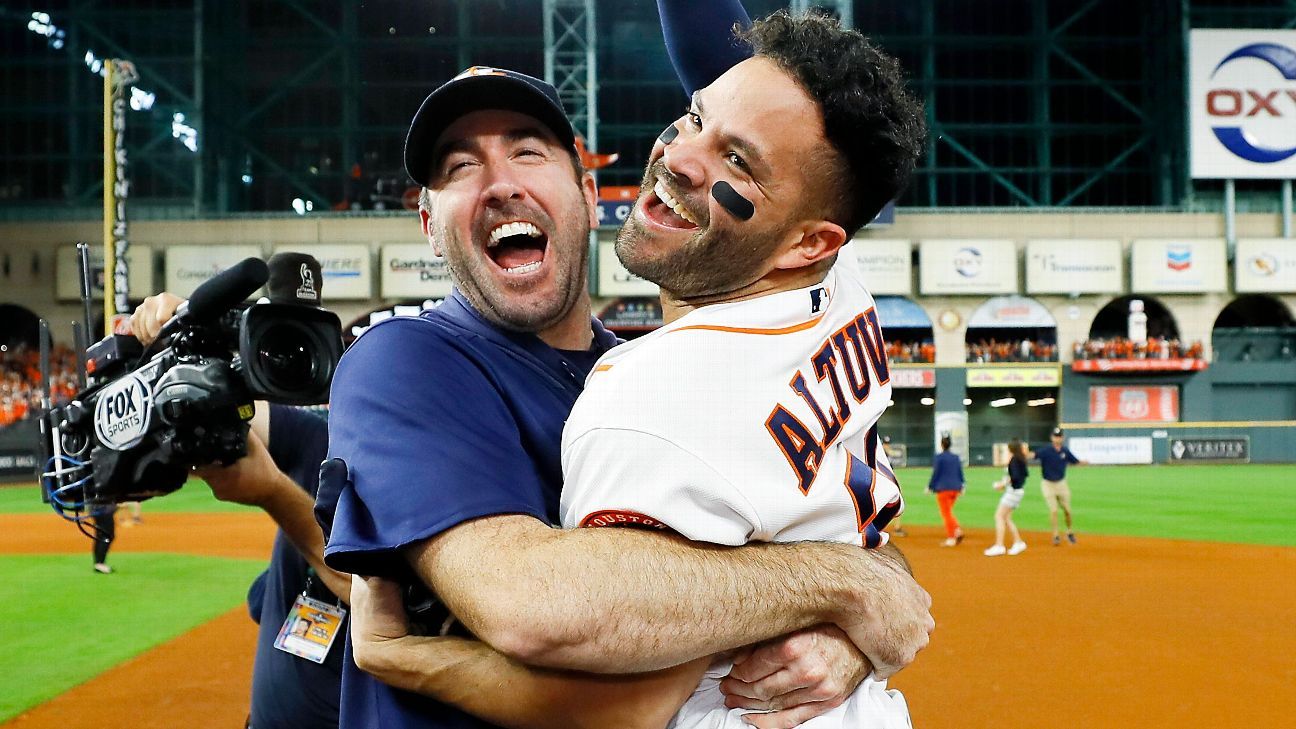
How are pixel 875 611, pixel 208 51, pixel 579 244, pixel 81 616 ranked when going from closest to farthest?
pixel 875 611
pixel 579 244
pixel 81 616
pixel 208 51

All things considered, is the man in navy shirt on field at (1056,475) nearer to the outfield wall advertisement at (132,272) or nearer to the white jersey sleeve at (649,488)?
the white jersey sleeve at (649,488)

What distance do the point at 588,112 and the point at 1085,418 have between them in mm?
23224

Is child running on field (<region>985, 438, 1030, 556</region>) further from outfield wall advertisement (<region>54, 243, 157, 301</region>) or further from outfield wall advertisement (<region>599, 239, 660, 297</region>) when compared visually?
outfield wall advertisement (<region>54, 243, 157, 301</region>)

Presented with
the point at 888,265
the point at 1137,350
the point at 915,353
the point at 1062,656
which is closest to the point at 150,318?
the point at 1062,656

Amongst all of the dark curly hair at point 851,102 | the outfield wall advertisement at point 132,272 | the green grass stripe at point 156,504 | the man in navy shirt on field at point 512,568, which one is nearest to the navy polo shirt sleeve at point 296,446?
the man in navy shirt on field at point 512,568

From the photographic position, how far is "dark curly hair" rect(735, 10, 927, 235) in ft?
6.48

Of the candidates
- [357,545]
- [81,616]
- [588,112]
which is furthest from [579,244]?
[588,112]

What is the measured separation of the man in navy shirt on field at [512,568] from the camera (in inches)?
60.1

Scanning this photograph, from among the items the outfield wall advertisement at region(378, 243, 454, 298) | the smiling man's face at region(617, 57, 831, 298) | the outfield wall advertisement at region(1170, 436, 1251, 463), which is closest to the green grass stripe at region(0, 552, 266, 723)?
the smiling man's face at region(617, 57, 831, 298)

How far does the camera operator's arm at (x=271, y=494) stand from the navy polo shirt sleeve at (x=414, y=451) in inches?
50.0

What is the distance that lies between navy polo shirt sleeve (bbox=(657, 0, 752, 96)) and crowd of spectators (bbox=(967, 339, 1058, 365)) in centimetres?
4094

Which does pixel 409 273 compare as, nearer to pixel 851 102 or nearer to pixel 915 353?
pixel 915 353

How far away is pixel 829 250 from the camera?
2070 mm

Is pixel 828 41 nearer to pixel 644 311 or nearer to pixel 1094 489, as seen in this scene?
pixel 1094 489
